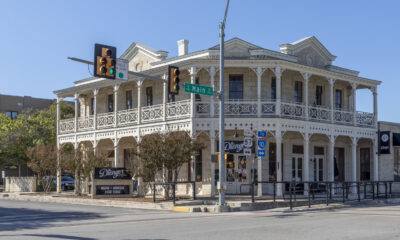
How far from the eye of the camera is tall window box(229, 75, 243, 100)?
97.6ft

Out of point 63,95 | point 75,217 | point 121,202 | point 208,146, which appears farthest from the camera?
point 63,95

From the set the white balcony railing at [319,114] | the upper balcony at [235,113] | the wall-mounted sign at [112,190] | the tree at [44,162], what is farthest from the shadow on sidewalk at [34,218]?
the white balcony railing at [319,114]

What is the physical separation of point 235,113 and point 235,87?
2125mm

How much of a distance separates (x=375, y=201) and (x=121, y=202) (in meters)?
12.1

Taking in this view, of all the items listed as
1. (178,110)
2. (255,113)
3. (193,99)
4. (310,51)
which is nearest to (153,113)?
(178,110)

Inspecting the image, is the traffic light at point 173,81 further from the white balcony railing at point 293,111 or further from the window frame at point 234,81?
the window frame at point 234,81

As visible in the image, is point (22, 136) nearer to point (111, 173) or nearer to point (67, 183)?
point (67, 183)

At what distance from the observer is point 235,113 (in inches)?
1114

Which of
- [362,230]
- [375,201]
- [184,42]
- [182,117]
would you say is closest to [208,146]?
[182,117]

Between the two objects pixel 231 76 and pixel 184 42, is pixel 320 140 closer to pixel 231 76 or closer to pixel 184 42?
pixel 231 76

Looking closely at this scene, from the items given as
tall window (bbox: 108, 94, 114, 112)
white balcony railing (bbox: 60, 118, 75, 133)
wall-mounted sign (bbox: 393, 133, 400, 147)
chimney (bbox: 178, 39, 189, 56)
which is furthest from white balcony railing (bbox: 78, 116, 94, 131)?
wall-mounted sign (bbox: 393, 133, 400, 147)

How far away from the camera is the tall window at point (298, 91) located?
31.4 metres

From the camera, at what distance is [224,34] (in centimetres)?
2114

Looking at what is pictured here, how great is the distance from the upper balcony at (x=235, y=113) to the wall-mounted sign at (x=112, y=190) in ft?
13.8
